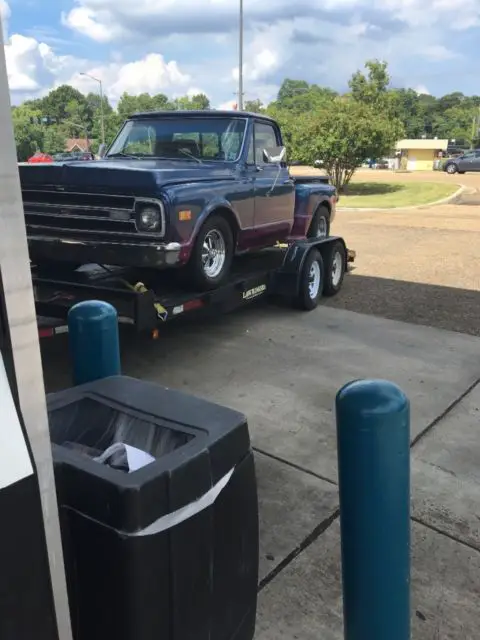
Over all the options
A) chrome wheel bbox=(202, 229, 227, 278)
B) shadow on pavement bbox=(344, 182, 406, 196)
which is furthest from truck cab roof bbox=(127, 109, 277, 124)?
shadow on pavement bbox=(344, 182, 406, 196)

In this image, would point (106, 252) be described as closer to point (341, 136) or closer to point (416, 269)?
point (416, 269)

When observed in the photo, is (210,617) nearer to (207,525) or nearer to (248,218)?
(207,525)

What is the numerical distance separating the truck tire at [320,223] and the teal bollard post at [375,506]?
673cm

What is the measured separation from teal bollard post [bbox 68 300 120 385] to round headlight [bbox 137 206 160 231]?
232 cm

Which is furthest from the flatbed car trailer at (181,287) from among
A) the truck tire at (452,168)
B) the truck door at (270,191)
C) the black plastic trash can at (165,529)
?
the truck tire at (452,168)

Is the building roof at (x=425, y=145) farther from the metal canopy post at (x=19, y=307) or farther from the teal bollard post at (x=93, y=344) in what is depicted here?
the metal canopy post at (x=19, y=307)

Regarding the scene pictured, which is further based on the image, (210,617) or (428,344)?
(428,344)

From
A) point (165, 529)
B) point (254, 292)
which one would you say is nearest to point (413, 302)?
point (254, 292)

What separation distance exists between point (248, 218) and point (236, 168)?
514 millimetres

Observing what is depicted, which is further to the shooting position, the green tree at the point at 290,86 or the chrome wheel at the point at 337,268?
the green tree at the point at 290,86

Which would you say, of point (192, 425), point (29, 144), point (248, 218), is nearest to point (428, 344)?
point (248, 218)

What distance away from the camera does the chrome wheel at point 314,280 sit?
7.64 meters

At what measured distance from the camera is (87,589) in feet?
5.91

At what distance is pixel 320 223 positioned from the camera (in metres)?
8.95
